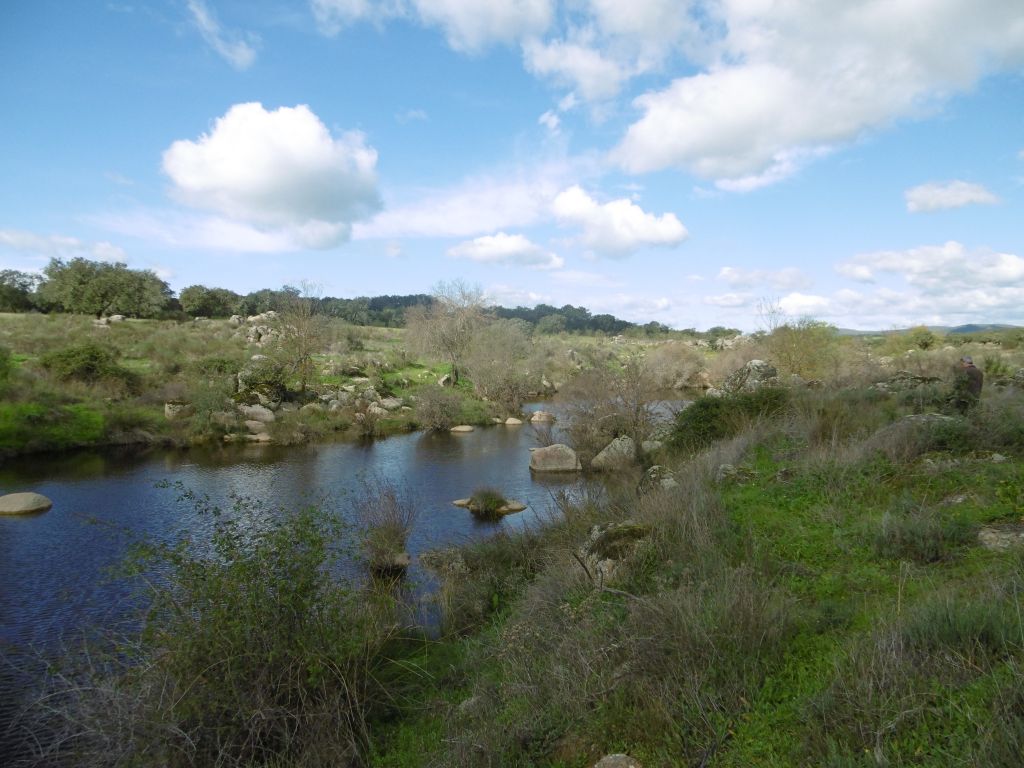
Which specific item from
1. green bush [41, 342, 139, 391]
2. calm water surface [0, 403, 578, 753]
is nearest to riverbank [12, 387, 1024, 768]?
calm water surface [0, 403, 578, 753]

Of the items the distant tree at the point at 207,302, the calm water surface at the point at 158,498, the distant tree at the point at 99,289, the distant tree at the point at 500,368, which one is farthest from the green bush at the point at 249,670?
the distant tree at the point at 207,302

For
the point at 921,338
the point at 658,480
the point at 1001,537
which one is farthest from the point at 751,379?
the point at 921,338

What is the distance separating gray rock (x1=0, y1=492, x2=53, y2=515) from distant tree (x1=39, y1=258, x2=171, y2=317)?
46.5 m

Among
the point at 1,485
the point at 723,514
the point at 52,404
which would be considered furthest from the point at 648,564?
the point at 52,404

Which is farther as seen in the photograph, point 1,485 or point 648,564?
point 1,485

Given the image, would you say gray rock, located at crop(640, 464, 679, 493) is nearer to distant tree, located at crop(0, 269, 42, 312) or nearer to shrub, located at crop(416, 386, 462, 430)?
shrub, located at crop(416, 386, 462, 430)

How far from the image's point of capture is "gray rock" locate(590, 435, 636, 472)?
22.2 metres

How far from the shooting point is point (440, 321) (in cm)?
5144

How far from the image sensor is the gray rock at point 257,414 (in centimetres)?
3225

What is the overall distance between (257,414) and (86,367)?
933cm

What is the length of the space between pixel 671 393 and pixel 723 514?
3918 centimetres

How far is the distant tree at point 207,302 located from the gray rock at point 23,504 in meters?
53.8

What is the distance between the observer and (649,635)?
534 centimetres

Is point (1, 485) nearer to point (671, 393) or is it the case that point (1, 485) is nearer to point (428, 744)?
point (428, 744)
